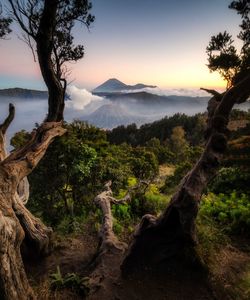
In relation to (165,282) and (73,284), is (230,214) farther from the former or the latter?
(73,284)

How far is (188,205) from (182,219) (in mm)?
312

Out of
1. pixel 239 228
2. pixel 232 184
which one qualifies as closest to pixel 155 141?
pixel 232 184

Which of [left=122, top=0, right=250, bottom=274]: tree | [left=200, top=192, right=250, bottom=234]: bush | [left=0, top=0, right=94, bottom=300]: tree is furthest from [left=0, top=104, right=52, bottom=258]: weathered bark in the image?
[left=200, top=192, right=250, bottom=234]: bush

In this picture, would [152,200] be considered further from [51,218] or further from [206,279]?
[206,279]

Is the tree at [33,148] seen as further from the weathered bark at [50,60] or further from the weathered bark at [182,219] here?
the weathered bark at [182,219]

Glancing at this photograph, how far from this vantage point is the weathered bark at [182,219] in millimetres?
6199

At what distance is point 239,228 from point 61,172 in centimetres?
728

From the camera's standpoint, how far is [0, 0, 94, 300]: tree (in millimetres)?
4414

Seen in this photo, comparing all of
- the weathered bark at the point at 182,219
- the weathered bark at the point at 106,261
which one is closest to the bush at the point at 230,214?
the weathered bark at the point at 182,219

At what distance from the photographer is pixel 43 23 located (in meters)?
7.45

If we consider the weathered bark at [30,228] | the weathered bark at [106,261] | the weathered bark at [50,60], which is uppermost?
the weathered bark at [50,60]

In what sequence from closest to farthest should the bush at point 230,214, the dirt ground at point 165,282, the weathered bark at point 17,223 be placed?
the weathered bark at point 17,223, the dirt ground at point 165,282, the bush at point 230,214

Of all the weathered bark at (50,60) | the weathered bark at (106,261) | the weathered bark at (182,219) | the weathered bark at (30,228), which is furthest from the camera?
the weathered bark at (50,60)

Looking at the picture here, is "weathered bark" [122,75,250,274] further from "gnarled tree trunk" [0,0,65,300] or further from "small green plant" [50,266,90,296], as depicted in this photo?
"gnarled tree trunk" [0,0,65,300]
